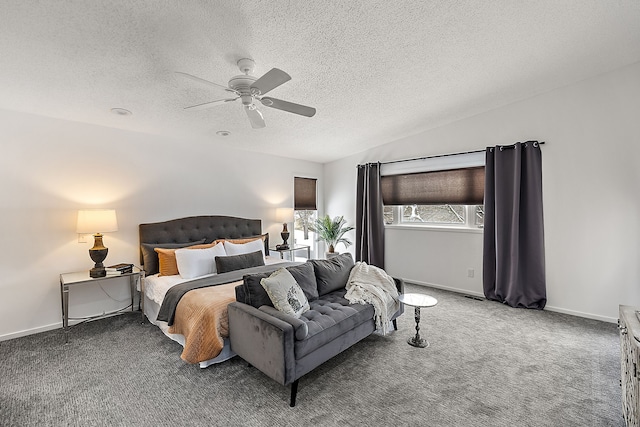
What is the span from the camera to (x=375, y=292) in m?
2.89

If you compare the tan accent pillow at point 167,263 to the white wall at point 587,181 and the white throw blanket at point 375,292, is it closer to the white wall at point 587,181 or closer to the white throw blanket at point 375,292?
the white throw blanket at point 375,292

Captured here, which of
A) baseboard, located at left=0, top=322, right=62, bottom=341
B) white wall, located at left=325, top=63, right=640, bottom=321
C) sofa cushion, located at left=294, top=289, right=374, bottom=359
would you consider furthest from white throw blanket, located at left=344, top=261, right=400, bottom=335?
baseboard, located at left=0, top=322, right=62, bottom=341

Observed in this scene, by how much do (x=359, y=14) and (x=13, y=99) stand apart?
10.9 ft

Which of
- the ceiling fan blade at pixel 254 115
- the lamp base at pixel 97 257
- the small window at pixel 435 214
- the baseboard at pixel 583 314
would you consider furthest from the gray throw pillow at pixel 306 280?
the baseboard at pixel 583 314

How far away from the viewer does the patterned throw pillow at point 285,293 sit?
2322mm

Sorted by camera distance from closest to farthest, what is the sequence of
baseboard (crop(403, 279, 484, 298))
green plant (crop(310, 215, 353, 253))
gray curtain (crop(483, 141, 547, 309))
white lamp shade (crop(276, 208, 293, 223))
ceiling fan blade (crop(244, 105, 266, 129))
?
ceiling fan blade (crop(244, 105, 266, 129)) → gray curtain (crop(483, 141, 547, 309)) → baseboard (crop(403, 279, 484, 298)) → white lamp shade (crop(276, 208, 293, 223)) → green plant (crop(310, 215, 353, 253))

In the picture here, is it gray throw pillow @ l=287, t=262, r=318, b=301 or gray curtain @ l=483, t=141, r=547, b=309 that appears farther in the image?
gray curtain @ l=483, t=141, r=547, b=309

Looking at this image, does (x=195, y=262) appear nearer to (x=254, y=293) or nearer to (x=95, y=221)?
(x=95, y=221)

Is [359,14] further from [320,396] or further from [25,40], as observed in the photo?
[320,396]

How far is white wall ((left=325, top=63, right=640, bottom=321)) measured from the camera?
3.25 metres

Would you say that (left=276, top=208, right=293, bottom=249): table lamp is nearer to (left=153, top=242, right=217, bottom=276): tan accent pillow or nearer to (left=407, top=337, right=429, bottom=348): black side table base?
(left=153, top=242, right=217, bottom=276): tan accent pillow

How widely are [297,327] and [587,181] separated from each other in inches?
153

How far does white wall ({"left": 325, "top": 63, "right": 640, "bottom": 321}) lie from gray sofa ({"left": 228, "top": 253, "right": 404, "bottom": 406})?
2.46 m

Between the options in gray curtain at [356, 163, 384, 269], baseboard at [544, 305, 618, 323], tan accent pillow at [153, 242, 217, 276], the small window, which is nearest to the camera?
baseboard at [544, 305, 618, 323]
